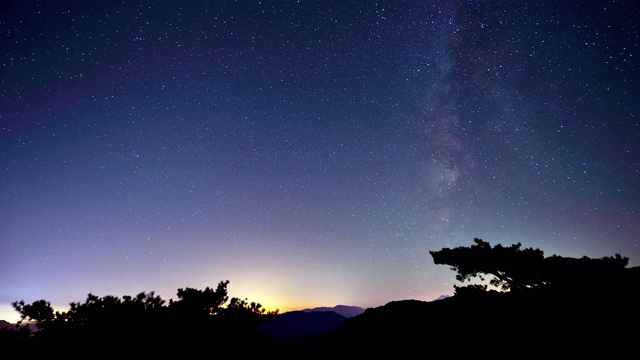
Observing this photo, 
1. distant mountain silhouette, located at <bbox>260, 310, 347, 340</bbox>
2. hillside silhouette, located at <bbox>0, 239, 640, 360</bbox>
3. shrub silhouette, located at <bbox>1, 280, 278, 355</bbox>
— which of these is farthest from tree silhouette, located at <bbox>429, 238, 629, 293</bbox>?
distant mountain silhouette, located at <bbox>260, 310, 347, 340</bbox>

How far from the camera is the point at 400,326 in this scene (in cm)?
1280

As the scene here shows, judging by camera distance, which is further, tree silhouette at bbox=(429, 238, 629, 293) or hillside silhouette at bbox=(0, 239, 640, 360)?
tree silhouette at bbox=(429, 238, 629, 293)

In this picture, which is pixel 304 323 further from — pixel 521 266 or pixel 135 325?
pixel 135 325

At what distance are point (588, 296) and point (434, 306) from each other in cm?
628

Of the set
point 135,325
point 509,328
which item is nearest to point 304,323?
point 509,328

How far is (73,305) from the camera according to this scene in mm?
7875

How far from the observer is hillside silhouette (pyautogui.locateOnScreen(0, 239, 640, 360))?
23.7 feet

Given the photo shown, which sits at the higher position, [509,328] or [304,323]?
[509,328]

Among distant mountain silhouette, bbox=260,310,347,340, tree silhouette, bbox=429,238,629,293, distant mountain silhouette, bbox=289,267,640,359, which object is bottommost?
distant mountain silhouette, bbox=260,310,347,340

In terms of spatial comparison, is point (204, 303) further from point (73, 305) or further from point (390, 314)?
point (390, 314)

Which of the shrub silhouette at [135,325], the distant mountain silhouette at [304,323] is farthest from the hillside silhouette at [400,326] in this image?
the distant mountain silhouette at [304,323]

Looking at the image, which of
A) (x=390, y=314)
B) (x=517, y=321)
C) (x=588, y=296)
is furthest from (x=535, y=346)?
(x=390, y=314)

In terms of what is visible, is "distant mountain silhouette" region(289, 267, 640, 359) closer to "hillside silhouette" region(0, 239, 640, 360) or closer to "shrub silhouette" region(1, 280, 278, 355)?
"hillside silhouette" region(0, 239, 640, 360)

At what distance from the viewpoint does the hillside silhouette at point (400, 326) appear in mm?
7227
